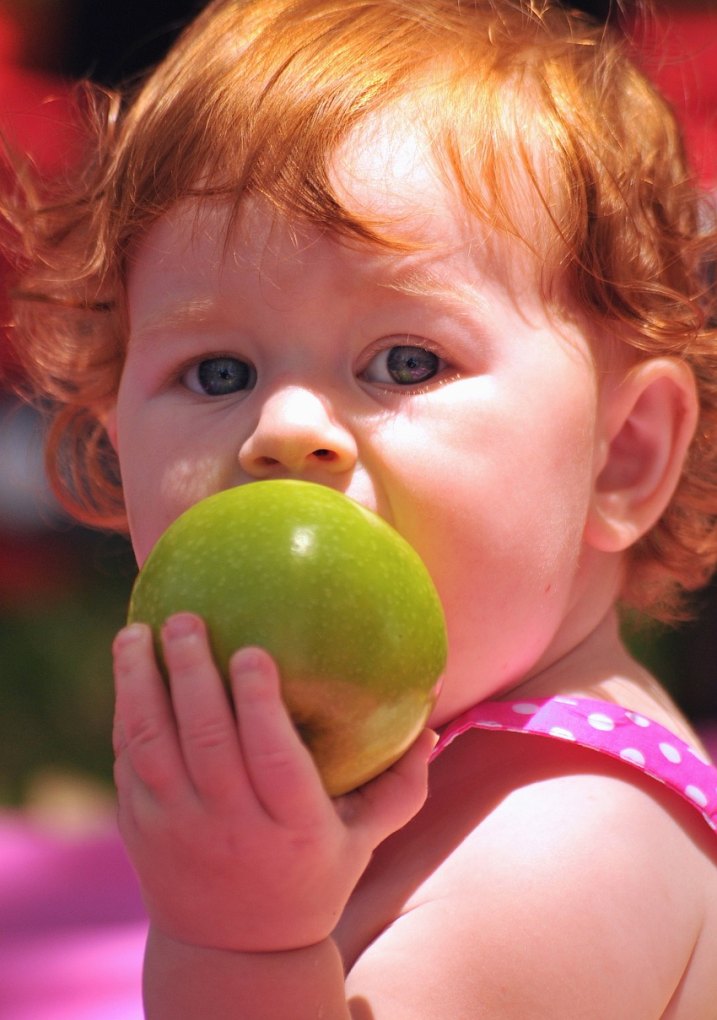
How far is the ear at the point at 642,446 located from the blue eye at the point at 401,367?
261 millimetres

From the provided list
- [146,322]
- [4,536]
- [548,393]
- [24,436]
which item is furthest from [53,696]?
[548,393]

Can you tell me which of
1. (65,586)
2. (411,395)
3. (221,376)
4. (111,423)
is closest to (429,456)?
(411,395)

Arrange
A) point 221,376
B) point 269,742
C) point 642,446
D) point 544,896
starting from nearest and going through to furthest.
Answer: point 269,742 < point 544,896 < point 221,376 < point 642,446

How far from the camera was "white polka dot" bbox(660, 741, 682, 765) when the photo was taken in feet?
4.68

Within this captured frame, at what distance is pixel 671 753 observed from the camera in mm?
1435

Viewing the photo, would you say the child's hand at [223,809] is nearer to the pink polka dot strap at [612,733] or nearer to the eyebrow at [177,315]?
the pink polka dot strap at [612,733]

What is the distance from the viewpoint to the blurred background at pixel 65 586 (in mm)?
3107

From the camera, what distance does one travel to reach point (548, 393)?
4.80ft

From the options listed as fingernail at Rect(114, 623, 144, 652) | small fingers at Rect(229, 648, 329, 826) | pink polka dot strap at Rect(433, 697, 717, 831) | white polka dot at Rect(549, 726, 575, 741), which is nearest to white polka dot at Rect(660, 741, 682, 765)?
pink polka dot strap at Rect(433, 697, 717, 831)

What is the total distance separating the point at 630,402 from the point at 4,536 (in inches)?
101

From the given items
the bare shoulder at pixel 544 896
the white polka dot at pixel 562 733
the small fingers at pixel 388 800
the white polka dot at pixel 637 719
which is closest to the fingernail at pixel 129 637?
the small fingers at pixel 388 800

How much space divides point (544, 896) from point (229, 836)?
1.15ft

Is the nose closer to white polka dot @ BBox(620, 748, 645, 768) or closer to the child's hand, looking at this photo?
the child's hand

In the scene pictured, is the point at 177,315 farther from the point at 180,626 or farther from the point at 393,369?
the point at 180,626
